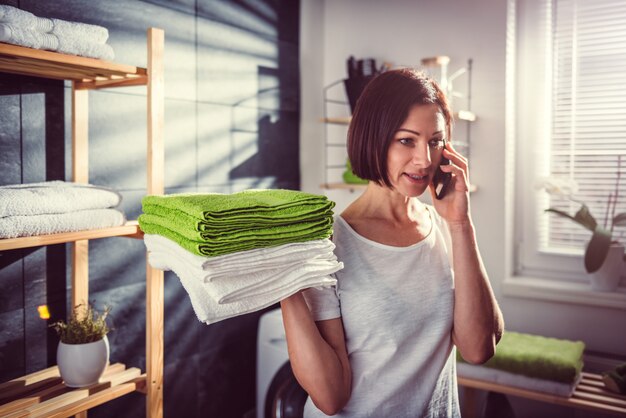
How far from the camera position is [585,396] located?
1724mm

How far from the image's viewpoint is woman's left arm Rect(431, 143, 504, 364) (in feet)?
3.56

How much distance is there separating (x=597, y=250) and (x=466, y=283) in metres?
1.14

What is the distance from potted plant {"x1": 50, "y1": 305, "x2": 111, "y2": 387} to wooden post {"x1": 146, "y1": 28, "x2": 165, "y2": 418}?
0.41 ft

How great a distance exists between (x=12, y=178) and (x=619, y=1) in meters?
2.15

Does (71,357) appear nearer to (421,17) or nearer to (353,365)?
(353,365)

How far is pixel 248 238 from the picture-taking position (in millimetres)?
789

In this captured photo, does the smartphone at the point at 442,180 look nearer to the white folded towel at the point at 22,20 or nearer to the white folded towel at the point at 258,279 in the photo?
the white folded towel at the point at 258,279

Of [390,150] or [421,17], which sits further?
[421,17]

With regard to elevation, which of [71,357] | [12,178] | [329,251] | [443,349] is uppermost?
[12,178]

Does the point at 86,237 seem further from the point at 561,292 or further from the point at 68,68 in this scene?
the point at 561,292

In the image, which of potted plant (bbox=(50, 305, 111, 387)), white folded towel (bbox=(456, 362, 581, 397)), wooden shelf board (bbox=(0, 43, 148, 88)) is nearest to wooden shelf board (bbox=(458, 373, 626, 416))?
white folded towel (bbox=(456, 362, 581, 397))

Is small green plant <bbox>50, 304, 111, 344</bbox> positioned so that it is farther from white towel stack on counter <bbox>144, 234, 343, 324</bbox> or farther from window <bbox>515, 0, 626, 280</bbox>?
window <bbox>515, 0, 626, 280</bbox>

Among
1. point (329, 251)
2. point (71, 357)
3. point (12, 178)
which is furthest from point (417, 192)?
point (12, 178)

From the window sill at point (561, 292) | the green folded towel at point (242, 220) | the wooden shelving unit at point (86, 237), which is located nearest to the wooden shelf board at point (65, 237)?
the wooden shelving unit at point (86, 237)
